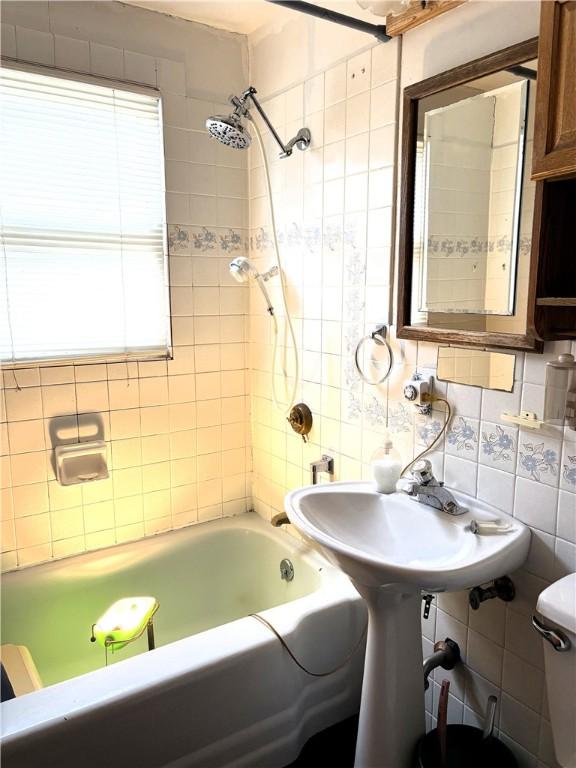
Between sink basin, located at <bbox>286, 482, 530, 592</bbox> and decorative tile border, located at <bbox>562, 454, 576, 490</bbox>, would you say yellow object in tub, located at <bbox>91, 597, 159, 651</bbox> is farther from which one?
decorative tile border, located at <bbox>562, 454, 576, 490</bbox>

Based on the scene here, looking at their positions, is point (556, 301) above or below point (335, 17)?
below

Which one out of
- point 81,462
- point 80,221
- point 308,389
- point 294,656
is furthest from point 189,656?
point 80,221

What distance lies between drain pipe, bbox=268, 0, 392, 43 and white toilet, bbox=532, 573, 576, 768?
1.54m

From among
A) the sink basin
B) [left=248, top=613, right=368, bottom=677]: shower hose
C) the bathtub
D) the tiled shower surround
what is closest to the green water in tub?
the bathtub

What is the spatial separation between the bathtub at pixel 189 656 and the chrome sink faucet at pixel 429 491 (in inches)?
18.5

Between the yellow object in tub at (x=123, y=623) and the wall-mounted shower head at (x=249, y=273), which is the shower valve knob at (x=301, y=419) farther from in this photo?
the yellow object in tub at (x=123, y=623)

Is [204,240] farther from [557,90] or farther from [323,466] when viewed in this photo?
[557,90]

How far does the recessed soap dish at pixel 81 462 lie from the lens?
2047 mm

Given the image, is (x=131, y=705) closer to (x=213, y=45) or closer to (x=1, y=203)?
(x=1, y=203)

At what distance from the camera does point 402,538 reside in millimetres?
1577

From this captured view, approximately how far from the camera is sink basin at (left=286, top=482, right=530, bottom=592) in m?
1.23

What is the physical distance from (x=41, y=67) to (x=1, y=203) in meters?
0.48

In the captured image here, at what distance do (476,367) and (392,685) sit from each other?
2.88 feet

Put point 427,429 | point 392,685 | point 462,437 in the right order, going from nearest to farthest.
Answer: point 392,685 < point 462,437 < point 427,429
